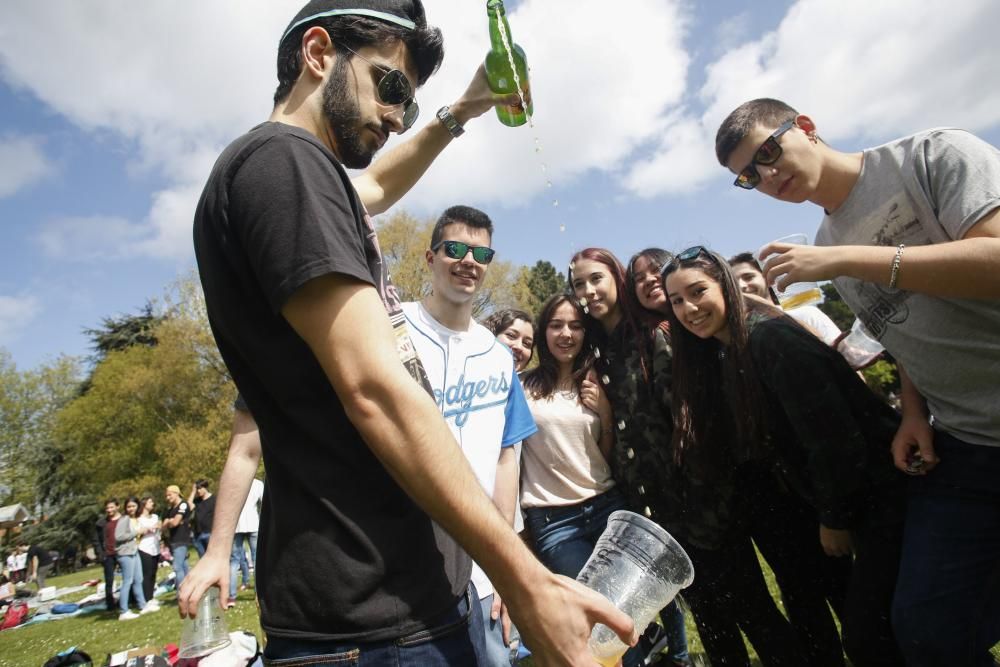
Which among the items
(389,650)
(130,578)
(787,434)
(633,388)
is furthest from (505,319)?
(130,578)

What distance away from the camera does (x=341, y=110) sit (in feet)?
4.93

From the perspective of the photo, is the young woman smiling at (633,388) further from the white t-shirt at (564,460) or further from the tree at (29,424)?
the tree at (29,424)

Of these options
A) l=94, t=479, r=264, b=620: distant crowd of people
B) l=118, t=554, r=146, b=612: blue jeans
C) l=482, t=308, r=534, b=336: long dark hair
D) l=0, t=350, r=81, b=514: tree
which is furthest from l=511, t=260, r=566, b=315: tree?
l=0, t=350, r=81, b=514: tree

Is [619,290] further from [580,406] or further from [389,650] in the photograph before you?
[389,650]

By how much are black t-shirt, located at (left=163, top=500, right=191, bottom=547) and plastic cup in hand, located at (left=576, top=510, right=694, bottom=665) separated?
12169 mm

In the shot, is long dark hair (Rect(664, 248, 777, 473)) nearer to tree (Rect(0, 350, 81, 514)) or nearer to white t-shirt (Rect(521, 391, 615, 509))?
white t-shirt (Rect(521, 391, 615, 509))

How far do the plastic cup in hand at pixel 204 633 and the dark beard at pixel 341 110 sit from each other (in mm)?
1998

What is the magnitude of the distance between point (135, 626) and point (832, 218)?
1130 cm

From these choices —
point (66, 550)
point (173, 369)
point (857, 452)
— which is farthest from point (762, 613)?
point (66, 550)

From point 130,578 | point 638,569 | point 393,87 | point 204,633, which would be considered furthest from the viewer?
point 130,578

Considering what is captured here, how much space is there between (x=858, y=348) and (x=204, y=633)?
11.9 ft

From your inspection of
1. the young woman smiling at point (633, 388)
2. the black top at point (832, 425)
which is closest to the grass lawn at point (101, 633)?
the young woman smiling at point (633, 388)

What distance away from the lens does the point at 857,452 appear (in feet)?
7.83

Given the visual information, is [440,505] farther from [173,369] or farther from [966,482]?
[173,369]
